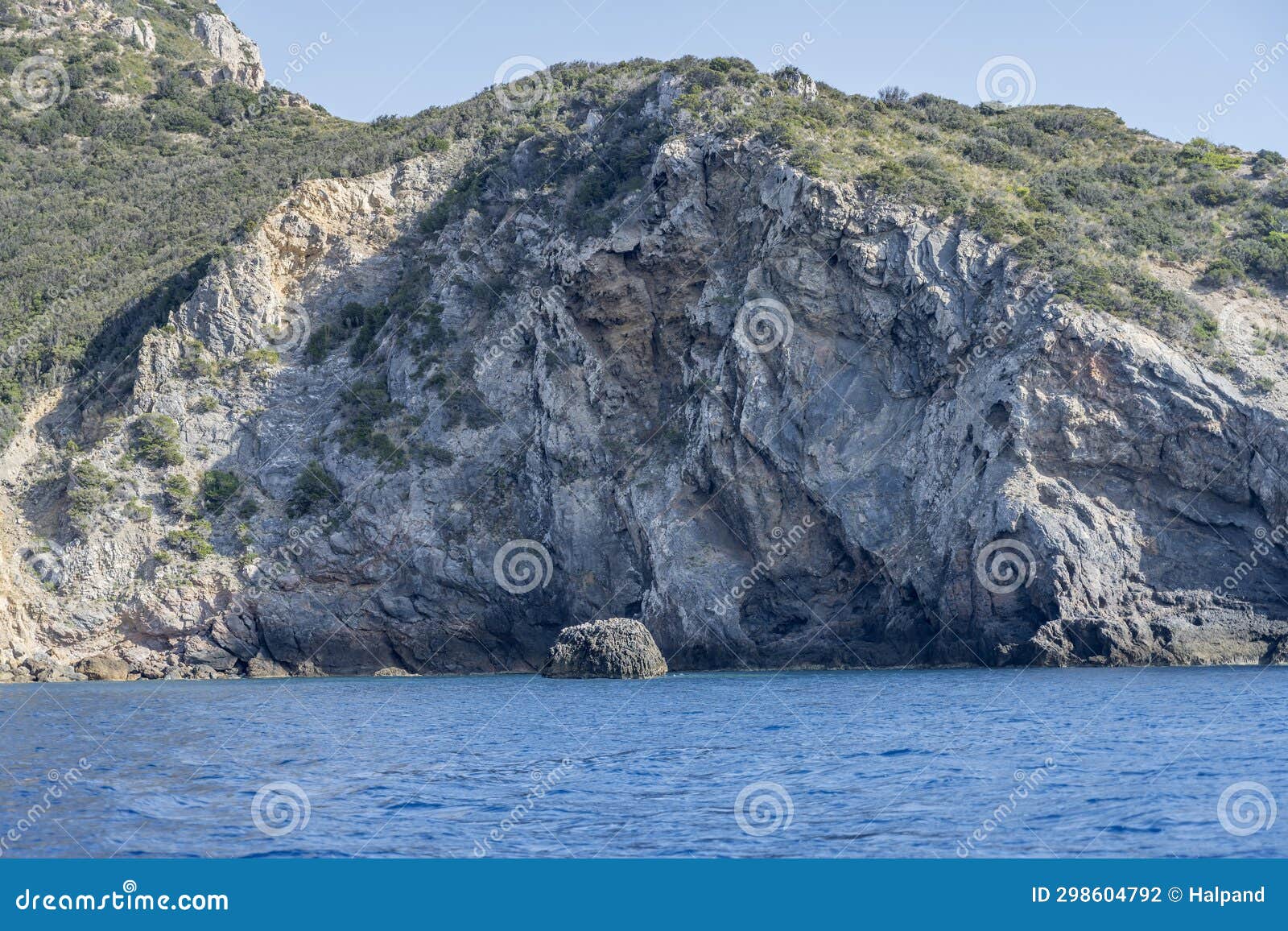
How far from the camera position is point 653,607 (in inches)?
1777

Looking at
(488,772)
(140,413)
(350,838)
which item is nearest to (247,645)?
(140,413)

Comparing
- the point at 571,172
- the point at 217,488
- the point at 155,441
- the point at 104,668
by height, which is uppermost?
the point at 571,172

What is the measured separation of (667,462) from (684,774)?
2996 centimetres

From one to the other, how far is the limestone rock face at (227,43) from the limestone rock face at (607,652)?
67.0 meters

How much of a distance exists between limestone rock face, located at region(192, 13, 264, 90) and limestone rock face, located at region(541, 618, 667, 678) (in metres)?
67.0

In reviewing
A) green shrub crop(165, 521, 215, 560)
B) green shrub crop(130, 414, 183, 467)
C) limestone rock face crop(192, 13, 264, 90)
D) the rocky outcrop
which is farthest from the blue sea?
the rocky outcrop

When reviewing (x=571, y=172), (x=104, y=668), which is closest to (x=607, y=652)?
(x=104, y=668)

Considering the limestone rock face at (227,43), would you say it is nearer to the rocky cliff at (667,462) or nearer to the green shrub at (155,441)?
the rocky cliff at (667,462)

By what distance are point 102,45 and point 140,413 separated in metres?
48.7

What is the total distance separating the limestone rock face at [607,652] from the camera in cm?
4162

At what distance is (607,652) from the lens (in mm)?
41812

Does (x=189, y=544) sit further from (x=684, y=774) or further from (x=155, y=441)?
(x=684, y=774)

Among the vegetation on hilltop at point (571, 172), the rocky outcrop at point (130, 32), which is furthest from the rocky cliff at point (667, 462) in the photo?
the rocky outcrop at point (130, 32)

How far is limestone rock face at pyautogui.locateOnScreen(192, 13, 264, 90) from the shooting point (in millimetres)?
93688
